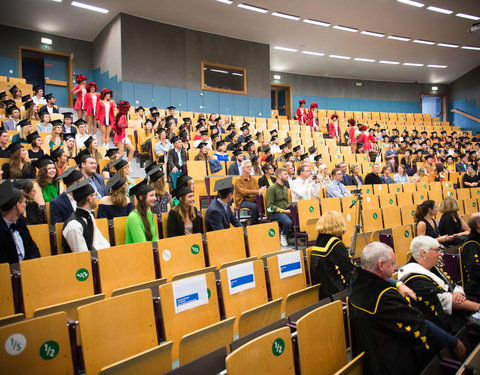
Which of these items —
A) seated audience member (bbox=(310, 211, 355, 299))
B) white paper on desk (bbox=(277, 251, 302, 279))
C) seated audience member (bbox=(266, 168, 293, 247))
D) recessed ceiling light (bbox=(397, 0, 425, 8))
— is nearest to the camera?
seated audience member (bbox=(310, 211, 355, 299))

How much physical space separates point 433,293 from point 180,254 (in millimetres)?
1953

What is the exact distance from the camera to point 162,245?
3.05 m

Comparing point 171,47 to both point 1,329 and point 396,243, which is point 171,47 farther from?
point 1,329

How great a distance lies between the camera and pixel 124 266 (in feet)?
9.21

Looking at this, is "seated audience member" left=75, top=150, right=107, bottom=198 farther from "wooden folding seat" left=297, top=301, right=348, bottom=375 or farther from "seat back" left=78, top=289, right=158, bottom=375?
"wooden folding seat" left=297, top=301, right=348, bottom=375

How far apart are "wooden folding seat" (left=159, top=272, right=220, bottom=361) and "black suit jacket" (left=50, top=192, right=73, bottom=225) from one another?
6.09 ft

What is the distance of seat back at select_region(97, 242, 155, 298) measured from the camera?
2674 millimetres

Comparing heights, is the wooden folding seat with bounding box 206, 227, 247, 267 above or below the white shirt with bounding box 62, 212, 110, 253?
below

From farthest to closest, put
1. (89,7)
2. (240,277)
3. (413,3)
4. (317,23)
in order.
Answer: (317,23) < (413,3) < (89,7) < (240,277)

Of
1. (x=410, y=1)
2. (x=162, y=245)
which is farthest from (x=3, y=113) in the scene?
(x=410, y=1)

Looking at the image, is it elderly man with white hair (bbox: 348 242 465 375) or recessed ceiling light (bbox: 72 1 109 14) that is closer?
elderly man with white hair (bbox: 348 242 465 375)

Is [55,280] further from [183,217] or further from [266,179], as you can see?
[266,179]

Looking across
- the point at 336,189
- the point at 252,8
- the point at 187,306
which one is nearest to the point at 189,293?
the point at 187,306

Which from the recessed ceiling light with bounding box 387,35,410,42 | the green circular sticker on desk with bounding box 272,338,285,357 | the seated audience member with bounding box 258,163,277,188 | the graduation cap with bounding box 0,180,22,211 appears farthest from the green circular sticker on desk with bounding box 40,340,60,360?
the recessed ceiling light with bounding box 387,35,410,42
